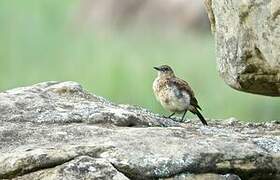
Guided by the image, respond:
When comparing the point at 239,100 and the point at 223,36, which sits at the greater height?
the point at 223,36

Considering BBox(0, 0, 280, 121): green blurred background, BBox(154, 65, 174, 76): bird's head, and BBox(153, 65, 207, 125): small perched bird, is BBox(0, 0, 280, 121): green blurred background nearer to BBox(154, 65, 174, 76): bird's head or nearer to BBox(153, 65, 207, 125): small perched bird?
BBox(154, 65, 174, 76): bird's head

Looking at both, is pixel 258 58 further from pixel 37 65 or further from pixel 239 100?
pixel 37 65

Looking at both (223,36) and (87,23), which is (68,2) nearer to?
(87,23)

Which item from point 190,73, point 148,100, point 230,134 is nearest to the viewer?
point 230,134

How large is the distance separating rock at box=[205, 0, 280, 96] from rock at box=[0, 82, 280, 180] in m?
0.33

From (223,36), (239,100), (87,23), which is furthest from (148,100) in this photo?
(87,23)

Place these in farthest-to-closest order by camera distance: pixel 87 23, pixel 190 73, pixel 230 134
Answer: pixel 87 23 → pixel 190 73 → pixel 230 134

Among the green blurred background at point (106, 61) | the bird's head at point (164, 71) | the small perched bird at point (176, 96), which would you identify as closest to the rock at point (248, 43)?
the small perched bird at point (176, 96)

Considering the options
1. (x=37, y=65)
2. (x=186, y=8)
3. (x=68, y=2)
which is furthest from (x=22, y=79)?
(x=186, y=8)

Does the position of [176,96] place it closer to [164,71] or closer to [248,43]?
[164,71]

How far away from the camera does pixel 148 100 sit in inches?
539

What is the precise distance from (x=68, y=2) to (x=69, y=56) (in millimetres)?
2743

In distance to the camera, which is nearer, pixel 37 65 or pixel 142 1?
pixel 37 65

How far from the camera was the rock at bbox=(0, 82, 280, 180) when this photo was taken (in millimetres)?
8047
